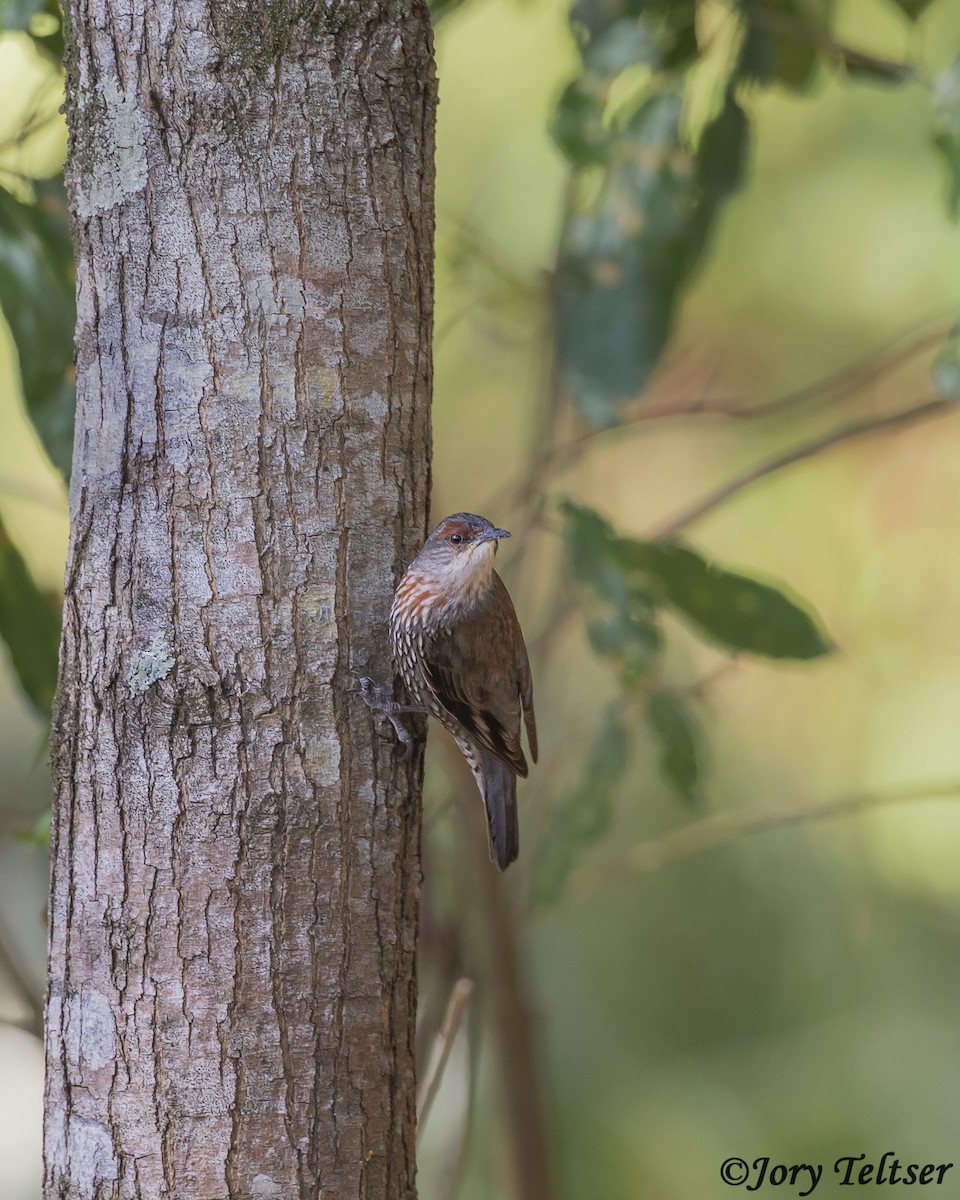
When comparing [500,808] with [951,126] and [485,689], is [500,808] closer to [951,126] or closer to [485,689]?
[485,689]

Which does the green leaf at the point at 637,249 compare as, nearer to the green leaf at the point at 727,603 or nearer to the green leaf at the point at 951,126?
the green leaf at the point at 727,603

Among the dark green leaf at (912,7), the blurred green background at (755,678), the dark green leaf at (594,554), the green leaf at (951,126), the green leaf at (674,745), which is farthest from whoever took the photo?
the blurred green background at (755,678)

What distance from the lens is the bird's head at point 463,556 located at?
7.63ft

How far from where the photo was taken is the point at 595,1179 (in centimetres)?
501

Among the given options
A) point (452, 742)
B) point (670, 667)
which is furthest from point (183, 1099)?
point (670, 667)

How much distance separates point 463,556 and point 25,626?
2.81 ft

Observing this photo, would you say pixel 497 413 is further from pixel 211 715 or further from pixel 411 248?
pixel 211 715

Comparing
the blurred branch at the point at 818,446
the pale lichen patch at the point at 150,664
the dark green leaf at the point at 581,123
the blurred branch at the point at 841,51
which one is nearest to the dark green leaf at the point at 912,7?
the blurred branch at the point at 841,51

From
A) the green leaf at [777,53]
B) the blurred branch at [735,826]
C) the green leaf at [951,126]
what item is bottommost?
the blurred branch at [735,826]

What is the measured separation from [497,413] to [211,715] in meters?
3.33

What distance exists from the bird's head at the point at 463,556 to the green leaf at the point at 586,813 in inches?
30.0

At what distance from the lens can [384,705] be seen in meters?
1.84

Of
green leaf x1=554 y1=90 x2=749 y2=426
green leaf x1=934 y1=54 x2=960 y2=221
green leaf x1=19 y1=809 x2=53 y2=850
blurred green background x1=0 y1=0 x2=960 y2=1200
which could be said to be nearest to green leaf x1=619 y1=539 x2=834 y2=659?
green leaf x1=554 y1=90 x2=749 y2=426

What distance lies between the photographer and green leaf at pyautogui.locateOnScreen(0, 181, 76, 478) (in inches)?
91.9
